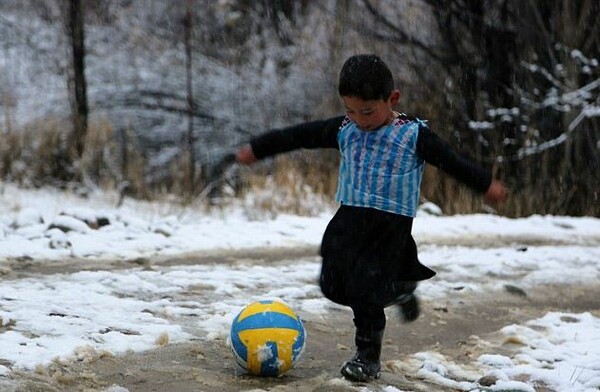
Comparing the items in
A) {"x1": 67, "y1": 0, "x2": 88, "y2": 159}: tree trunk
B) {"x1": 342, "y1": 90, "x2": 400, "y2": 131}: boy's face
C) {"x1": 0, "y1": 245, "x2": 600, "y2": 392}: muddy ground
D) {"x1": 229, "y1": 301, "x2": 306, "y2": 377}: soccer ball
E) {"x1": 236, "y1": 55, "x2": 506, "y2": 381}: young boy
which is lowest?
{"x1": 0, "y1": 245, "x2": 600, "y2": 392}: muddy ground

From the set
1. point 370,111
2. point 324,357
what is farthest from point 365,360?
point 370,111

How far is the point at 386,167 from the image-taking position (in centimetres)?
394

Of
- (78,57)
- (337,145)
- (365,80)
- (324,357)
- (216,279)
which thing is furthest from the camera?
(78,57)

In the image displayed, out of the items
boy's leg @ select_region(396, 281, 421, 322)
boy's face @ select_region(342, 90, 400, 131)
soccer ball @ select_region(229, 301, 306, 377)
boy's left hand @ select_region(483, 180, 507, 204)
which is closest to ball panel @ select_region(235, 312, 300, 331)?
soccer ball @ select_region(229, 301, 306, 377)

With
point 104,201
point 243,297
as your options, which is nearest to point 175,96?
point 104,201

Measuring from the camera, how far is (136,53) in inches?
769

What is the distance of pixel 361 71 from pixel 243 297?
2.40 metres

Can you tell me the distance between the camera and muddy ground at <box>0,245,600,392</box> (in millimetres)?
3559

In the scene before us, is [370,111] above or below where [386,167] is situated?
above

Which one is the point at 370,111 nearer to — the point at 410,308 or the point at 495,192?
the point at 495,192

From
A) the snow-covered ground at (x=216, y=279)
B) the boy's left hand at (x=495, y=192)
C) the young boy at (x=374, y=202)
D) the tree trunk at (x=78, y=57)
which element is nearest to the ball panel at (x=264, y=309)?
the young boy at (x=374, y=202)

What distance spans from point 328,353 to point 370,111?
4.55 ft

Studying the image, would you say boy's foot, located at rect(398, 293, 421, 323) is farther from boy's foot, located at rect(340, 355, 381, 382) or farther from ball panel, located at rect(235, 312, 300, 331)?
ball panel, located at rect(235, 312, 300, 331)

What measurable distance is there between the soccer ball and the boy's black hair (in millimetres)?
Result: 1039
